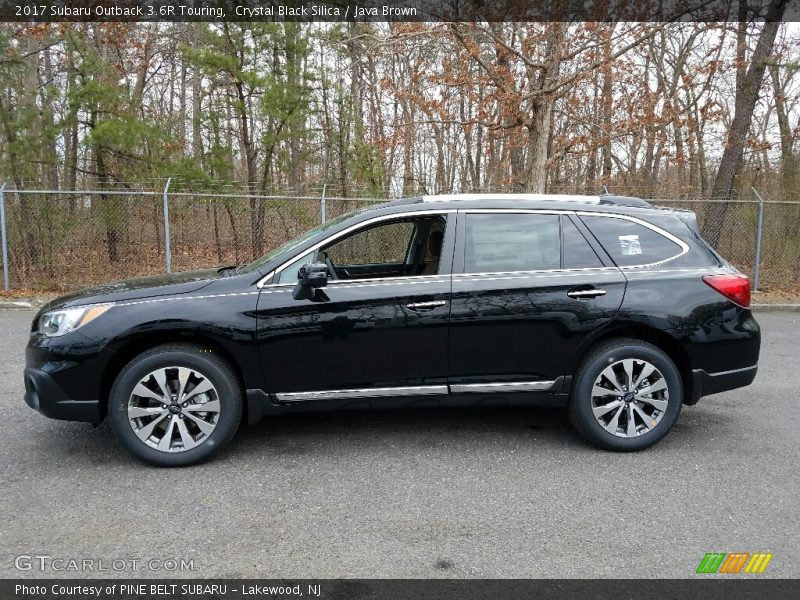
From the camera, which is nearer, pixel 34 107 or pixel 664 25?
pixel 664 25

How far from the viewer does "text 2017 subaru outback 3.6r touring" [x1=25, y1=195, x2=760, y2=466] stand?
3912 mm

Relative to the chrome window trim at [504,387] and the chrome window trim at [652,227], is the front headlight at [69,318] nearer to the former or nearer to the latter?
the chrome window trim at [504,387]

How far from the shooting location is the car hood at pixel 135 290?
158 inches

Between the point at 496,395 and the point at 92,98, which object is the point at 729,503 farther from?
the point at 92,98

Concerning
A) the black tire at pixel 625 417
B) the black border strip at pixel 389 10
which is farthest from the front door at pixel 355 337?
the black border strip at pixel 389 10

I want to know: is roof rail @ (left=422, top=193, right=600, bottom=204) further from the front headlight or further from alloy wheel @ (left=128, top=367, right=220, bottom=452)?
the front headlight

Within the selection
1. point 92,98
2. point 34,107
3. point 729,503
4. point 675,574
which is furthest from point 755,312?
point 34,107

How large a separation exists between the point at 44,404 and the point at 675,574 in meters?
3.79

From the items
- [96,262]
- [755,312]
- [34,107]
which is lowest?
[755,312]

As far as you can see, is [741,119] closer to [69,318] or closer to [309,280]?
[309,280]

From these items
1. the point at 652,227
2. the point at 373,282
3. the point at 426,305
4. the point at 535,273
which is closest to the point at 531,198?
the point at 535,273

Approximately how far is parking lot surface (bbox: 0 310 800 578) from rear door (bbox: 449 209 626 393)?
1.89 ft

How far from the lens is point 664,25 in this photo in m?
10.7

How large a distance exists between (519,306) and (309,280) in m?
1.45
